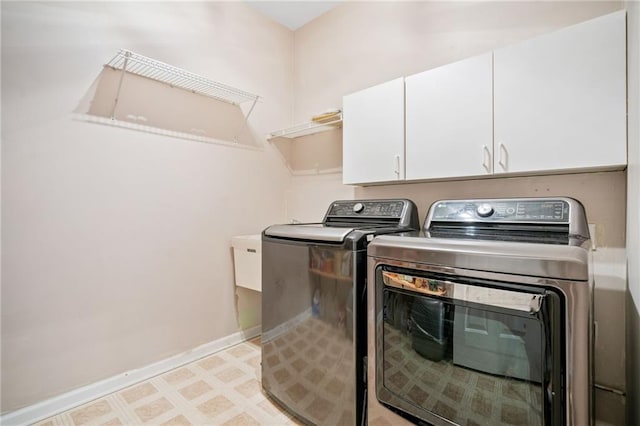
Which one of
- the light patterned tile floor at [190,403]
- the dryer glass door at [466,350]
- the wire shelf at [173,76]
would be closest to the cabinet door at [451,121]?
the dryer glass door at [466,350]

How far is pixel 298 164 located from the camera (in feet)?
9.12

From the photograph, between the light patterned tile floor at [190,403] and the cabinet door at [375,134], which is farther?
the cabinet door at [375,134]

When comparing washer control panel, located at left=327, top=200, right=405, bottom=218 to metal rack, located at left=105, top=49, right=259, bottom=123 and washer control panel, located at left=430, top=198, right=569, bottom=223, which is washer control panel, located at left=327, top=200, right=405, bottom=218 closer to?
washer control panel, located at left=430, top=198, right=569, bottom=223

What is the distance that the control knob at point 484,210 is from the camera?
4.86 feet

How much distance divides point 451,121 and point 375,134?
0.45 meters

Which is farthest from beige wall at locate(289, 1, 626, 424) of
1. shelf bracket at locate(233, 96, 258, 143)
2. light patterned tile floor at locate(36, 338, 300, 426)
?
light patterned tile floor at locate(36, 338, 300, 426)

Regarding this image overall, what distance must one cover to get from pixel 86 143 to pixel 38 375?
122 cm

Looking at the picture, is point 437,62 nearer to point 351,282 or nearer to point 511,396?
point 351,282

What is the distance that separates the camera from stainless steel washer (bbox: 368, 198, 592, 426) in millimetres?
839

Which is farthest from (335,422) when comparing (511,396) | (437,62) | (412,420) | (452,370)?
(437,62)

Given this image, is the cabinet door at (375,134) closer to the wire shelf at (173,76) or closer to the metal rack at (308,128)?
the metal rack at (308,128)

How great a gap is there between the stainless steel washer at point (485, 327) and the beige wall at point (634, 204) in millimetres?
162

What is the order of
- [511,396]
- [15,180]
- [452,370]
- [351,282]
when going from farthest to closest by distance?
1. [15,180]
2. [351,282]
3. [452,370]
4. [511,396]

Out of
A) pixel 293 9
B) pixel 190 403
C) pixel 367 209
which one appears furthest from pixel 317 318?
pixel 293 9
